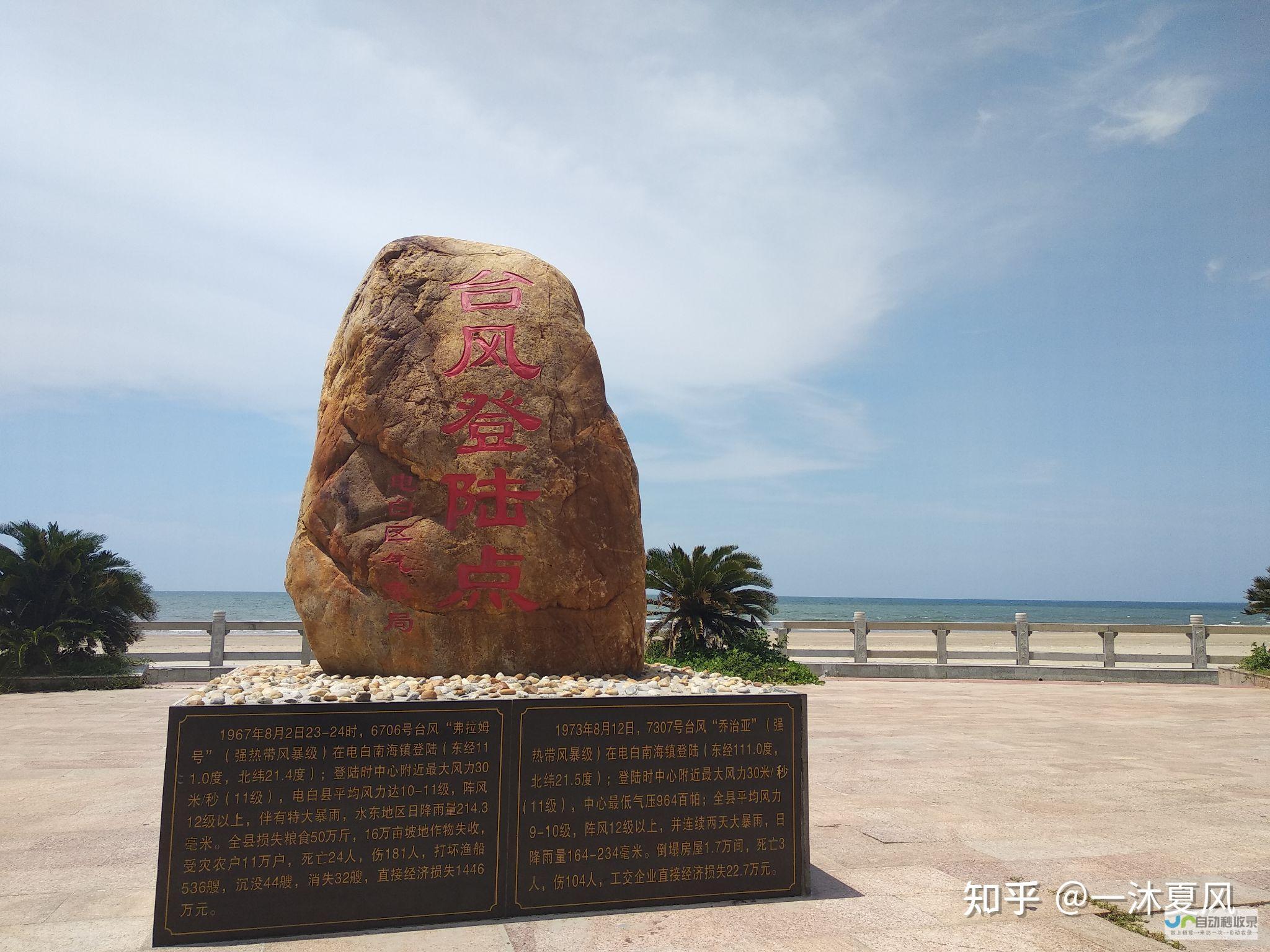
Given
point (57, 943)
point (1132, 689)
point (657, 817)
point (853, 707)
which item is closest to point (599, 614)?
point (657, 817)

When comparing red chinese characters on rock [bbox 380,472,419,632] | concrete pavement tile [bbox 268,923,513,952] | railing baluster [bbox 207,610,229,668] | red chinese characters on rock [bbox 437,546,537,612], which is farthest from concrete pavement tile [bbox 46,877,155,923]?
railing baluster [bbox 207,610,229,668]

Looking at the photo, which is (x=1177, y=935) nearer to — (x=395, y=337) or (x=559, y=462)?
(x=559, y=462)

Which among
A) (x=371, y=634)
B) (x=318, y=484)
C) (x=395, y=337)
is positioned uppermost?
(x=395, y=337)

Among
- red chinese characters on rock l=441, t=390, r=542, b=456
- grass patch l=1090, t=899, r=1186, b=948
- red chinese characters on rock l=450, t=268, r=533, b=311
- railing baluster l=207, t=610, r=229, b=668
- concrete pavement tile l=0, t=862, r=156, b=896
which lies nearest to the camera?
grass patch l=1090, t=899, r=1186, b=948

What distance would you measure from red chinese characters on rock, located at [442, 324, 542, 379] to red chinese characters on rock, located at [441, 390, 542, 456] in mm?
167

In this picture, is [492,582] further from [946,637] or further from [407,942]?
[946,637]

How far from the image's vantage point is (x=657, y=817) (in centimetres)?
423

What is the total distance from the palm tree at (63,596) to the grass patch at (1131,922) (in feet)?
43.7

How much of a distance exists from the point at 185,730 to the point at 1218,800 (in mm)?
6938

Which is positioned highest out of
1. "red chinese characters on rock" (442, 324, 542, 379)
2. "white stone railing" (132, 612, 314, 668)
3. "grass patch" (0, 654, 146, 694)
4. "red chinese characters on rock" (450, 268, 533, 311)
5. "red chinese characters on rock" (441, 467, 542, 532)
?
"red chinese characters on rock" (450, 268, 533, 311)

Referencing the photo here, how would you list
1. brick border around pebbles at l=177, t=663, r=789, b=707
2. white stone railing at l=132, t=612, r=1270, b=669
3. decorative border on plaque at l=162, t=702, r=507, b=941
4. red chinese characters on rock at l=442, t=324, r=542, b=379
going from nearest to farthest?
1. decorative border on plaque at l=162, t=702, r=507, b=941
2. brick border around pebbles at l=177, t=663, r=789, b=707
3. red chinese characters on rock at l=442, t=324, r=542, b=379
4. white stone railing at l=132, t=612, r=1270, b=669

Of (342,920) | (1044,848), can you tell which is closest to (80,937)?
(342,920)

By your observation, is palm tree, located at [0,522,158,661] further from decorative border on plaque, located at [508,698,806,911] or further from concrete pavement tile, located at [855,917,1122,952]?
concrete pavement tile, located at [855,917,1122,952]

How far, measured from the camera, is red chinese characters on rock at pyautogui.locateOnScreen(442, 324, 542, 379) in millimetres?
5113
